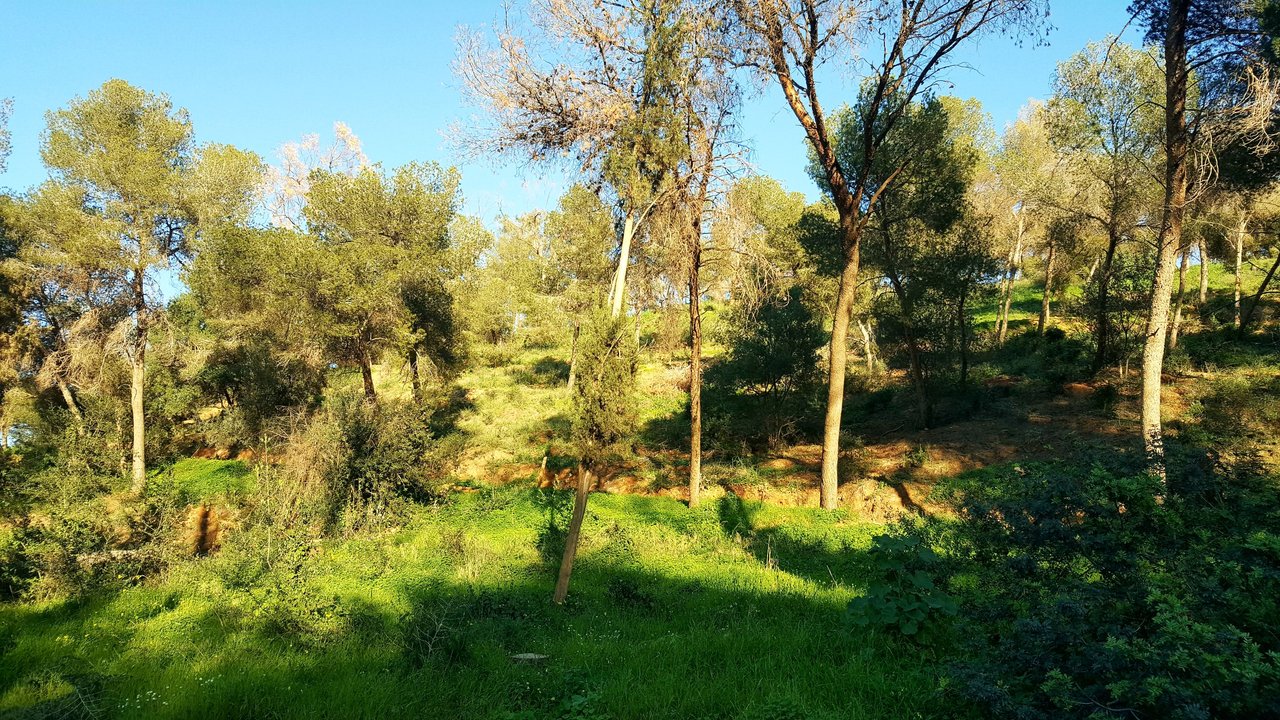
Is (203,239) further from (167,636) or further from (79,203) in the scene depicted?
(167,636)

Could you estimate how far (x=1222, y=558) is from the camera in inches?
171

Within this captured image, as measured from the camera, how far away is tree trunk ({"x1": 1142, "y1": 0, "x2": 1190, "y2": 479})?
407 inches

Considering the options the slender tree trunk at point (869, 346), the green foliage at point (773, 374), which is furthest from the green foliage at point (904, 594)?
the slender tree trunk at point (869, 346)

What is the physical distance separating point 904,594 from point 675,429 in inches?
728

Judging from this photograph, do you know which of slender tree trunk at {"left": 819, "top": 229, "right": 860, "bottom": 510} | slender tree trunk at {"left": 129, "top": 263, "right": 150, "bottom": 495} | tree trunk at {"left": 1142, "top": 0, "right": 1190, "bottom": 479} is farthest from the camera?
slender tree trunk at {"left": 129, "top": 263, "right": 150, "bottom": 495}

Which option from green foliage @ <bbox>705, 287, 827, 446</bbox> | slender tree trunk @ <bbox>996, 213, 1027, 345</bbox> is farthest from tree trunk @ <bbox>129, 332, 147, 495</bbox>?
slender tree trunk @ <bbox>996, 213, 1027, 345</bbox>

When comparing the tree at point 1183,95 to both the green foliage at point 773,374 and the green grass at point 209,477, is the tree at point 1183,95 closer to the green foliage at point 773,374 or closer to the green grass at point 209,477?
the green foliage at point 773,374

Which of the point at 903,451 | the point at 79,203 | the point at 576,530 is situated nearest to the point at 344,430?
the point at 576,530

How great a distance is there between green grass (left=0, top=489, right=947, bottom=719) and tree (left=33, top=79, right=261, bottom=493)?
42.2 feet

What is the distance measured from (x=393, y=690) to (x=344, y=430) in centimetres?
1149

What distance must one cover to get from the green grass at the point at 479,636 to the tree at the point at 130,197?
12.9 metres

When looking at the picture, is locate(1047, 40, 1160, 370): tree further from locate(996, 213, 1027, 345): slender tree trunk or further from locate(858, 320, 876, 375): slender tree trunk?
locate(858, 320, 876, 375): slender tree trunk

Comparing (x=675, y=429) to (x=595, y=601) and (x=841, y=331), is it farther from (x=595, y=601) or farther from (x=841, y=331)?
(x=595, y=601)

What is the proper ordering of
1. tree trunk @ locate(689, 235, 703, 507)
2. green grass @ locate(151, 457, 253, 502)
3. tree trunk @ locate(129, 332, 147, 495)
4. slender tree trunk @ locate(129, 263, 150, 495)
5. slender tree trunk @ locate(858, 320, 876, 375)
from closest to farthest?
tree trunk @ locate(689, 235, 703, 507), green grass @ locate(151, 457, 253, 502), slender tree trunk @ locate(129, 263, 150, 495), tree trunk @ locate(129, 332, 147, 495), slender tree trunk @ locate(858, 320, 876, 375)
